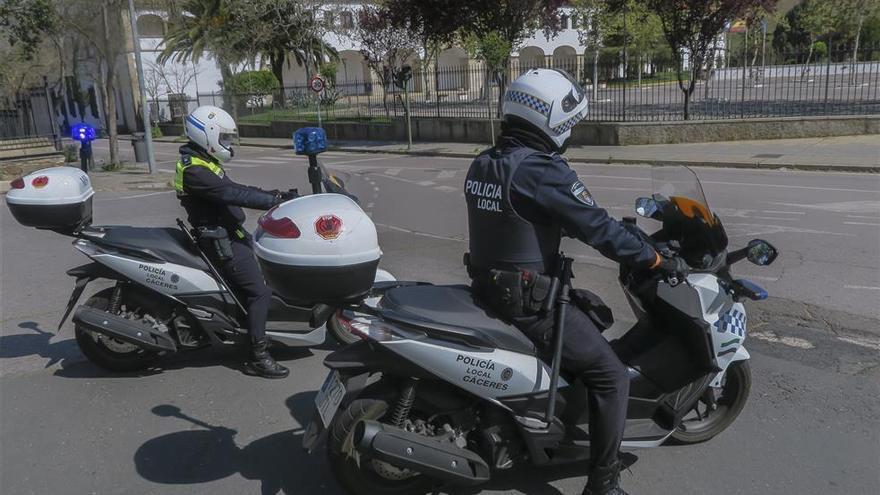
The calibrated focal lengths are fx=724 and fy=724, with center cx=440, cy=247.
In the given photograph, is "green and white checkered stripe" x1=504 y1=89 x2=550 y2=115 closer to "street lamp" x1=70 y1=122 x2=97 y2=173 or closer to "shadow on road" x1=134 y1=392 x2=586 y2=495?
"shadow on road" x1=134 y1=392 x2=586 y2=495

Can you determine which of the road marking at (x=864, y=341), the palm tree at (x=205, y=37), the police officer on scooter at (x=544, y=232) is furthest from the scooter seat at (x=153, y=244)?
the palm tree at (x=205, y=37)

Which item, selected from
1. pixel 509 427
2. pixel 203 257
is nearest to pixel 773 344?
pixel 509 427

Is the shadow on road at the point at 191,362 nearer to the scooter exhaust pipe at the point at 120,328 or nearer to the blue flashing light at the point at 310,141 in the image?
the scooter exhaust pipe at the point at 120,328

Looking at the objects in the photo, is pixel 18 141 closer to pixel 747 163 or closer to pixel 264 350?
pixel 747 163

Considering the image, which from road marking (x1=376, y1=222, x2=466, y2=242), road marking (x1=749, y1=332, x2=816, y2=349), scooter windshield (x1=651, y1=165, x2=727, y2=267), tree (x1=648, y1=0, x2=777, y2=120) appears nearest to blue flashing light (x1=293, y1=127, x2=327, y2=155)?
scooter windshield (x1=651, y1=165, x2=727, y2=267)

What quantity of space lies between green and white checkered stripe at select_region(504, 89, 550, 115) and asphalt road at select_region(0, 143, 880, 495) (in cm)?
178

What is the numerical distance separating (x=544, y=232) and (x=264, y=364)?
8.45ft

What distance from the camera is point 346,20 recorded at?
4341cm

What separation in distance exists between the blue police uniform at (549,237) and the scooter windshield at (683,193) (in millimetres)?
510

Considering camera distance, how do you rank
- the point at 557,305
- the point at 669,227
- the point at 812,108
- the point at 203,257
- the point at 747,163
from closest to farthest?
1. the point at 557,305
2. the point at 669,227
3. the point at 203,257
4. the point at 747,163
5. the point at 812,108

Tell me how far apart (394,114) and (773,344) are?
25397 mm

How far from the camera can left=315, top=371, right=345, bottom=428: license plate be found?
311cm

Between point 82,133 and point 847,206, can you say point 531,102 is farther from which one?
point 82,133

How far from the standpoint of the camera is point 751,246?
3186 mm
